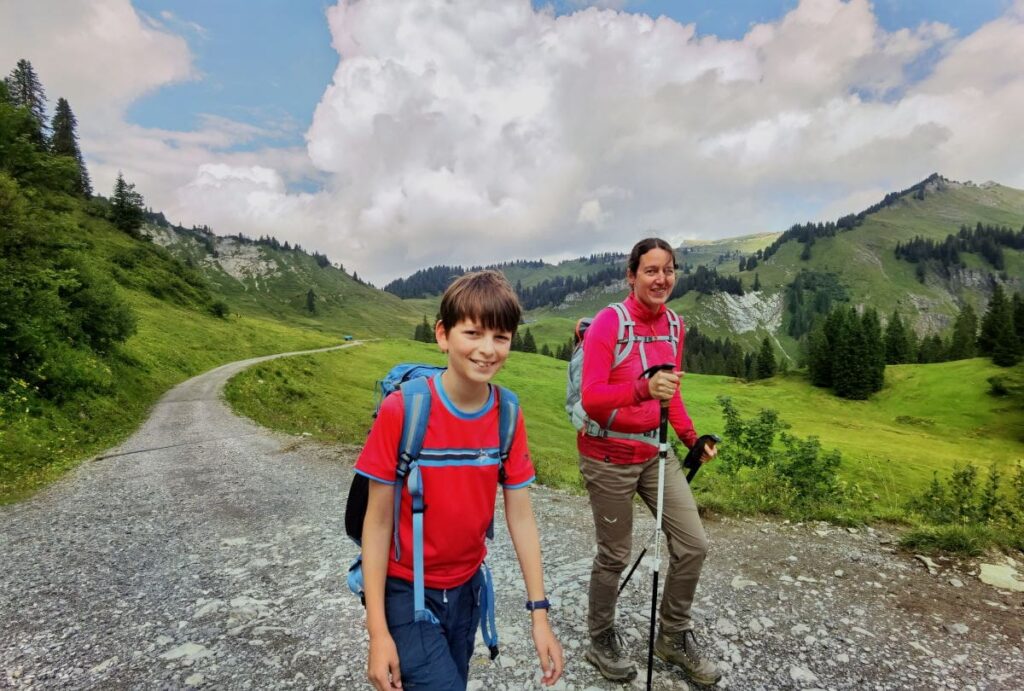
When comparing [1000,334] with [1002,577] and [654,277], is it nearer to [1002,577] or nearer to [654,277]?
[1002,577]

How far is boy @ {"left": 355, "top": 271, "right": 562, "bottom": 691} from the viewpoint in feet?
8.06

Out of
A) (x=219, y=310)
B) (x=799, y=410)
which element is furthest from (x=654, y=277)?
(x=219, y=310)

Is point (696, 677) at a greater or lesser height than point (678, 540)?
lesser

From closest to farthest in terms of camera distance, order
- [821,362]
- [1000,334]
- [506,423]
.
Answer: [506,423] → [1000,334] → [821,362]

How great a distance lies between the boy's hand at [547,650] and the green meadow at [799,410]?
330 inches

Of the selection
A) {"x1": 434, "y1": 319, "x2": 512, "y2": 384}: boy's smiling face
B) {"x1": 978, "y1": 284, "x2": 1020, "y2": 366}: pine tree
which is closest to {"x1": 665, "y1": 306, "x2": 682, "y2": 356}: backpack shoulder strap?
{"x1": 434, "y1": 319, "x2": 512, "y2": 384}: boy's smiling face

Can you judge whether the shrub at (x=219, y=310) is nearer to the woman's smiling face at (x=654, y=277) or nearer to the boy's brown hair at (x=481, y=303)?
the woman's smiling face at (x=654, y=277)

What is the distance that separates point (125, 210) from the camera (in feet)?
264

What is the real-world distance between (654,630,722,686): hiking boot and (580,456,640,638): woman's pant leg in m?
0.61

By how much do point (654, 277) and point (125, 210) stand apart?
103 metres

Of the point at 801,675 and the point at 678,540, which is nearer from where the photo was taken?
the point at 678,540

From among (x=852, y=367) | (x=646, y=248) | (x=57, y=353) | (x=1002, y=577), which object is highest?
(x=646, y=248)

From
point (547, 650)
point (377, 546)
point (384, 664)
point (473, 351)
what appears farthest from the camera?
point (547, 650)

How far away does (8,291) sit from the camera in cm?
1625
